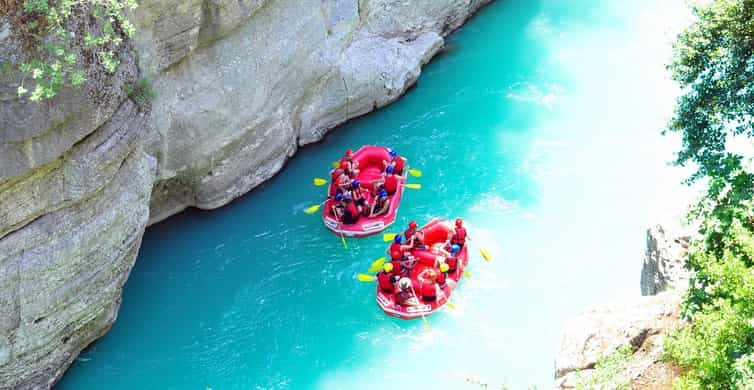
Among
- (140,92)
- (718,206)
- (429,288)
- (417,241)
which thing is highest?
(140,92)

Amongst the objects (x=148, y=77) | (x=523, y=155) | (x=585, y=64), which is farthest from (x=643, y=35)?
(x=148, y=77)

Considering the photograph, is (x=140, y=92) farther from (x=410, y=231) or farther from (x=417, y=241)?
(x=417, y=241)

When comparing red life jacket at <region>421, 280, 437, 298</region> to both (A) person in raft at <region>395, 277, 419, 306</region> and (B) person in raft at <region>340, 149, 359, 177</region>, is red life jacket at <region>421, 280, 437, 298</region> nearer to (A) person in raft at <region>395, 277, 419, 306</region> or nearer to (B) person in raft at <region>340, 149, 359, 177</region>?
(A) person in raft at <region>395, 277, 419, 306</region>

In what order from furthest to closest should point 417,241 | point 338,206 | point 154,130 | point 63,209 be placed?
point 338,206 → point 417,241 → point 154,130 → point 63,209

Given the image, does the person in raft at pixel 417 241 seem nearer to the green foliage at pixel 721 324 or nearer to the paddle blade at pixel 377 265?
the paddle blade at pixel 377 265

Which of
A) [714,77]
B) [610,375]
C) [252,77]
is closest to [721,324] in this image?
[610,375]

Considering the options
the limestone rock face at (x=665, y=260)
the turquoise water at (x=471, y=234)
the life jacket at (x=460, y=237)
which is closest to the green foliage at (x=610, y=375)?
the limestone rock face at (x=665, y=260)

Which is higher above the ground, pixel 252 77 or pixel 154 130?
pixel 252 77
